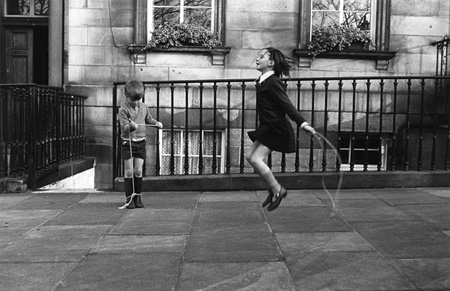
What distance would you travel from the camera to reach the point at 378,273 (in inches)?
151

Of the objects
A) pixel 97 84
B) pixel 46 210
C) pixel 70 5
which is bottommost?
pixel 46 210

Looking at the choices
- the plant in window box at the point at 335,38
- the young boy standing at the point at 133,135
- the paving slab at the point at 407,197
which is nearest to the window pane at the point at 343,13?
the plant in window box at the point at 335,38

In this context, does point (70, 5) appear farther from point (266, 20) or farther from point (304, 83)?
point (304, 83)

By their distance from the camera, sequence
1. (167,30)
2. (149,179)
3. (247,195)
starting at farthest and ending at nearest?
(167,30) < (149,179) < (247,195)

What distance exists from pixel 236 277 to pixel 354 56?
7365 mm

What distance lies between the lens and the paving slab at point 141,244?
4539mm

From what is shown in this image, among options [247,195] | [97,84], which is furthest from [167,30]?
[247,195]

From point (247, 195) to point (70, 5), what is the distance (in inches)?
217

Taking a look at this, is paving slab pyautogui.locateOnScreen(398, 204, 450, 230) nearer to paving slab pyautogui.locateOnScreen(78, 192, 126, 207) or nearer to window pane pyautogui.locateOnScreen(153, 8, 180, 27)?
paving slab pyautogui.locateOnScreen(78, 192, 126, 207)

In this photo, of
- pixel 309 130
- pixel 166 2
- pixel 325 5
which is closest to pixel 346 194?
pixel 309 130

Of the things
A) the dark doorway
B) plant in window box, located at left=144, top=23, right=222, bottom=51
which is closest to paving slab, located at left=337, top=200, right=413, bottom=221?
plant in window box, located at left=144, top=23, right=222, bottom=51

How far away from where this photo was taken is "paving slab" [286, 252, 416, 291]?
3.60 meters

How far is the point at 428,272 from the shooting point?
12.7 ft

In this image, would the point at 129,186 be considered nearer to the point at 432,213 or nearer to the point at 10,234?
the point at 10,234
